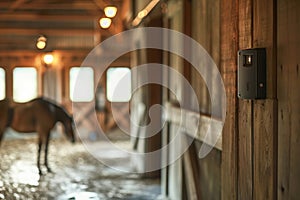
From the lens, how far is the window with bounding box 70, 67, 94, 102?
49.1ft

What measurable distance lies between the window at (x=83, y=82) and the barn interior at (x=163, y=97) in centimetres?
4

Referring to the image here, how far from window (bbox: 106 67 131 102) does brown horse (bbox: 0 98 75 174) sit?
593cm

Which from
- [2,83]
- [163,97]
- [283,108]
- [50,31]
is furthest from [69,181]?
[2,83]

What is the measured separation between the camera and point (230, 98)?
2.53 meters

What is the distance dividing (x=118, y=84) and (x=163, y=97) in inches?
361

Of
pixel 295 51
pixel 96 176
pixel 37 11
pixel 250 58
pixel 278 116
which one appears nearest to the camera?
pixel 295 51

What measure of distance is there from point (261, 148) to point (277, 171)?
149mm

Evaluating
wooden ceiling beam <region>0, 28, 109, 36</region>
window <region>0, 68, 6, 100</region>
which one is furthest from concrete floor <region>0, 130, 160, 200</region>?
window <region>0, 68, 6, 100</region>

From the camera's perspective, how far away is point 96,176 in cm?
738

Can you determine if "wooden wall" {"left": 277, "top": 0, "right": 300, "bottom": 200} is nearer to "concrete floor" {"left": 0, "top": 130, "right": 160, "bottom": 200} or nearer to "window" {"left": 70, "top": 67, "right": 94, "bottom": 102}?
"concrete floor" {"left": 0, "top": 130, "right": 160, "bottom": 200}

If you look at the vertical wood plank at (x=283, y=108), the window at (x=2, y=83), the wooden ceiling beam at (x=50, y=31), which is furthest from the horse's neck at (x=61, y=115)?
the vertical wood plank at (x=283, y=108)

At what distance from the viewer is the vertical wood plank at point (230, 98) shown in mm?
2467

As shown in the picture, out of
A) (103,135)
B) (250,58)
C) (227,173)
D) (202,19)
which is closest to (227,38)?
(250,58)

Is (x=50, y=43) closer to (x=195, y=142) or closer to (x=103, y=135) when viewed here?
(x=103, y=135)
